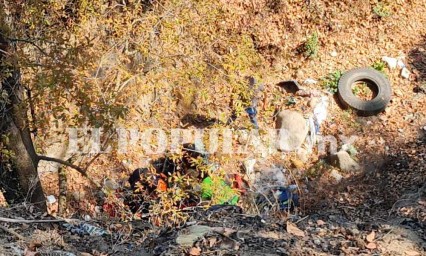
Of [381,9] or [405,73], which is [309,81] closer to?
[405,73]

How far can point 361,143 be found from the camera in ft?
26.3

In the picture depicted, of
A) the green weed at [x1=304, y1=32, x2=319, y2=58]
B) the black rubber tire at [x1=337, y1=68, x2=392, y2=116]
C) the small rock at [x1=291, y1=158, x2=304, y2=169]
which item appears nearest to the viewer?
the small rock at [x1=291, y1=158, x2=304, y2=169]

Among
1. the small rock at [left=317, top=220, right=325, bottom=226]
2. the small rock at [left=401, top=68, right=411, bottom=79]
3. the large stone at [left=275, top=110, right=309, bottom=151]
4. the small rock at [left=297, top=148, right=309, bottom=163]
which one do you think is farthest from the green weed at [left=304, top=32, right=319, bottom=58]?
the small rock at [left=317, top=220, right=325, bottom=226]

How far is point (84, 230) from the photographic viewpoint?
3.25 metres

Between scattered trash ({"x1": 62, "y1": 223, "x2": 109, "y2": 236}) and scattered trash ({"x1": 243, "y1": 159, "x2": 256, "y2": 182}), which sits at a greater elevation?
scattered trash ({"x1": 243, "y1": 159, "x2": 256, "y2": 182})

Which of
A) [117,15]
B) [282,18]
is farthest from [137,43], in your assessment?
[282,18]

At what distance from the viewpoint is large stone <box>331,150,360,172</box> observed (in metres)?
7.55

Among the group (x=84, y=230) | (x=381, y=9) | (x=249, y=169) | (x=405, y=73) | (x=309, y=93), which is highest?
(x=381, y=9)

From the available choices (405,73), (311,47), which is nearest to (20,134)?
(311,47)

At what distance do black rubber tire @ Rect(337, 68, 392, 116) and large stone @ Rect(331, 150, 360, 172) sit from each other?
105cm

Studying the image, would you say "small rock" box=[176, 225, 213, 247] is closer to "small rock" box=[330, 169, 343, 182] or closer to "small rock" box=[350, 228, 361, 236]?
"small rock" box=[350, 228, 361, 236]

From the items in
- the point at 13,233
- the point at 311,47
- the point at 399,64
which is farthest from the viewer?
the point at 311,47

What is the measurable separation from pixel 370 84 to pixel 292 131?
5.53ft

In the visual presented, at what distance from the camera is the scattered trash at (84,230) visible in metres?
3.21
